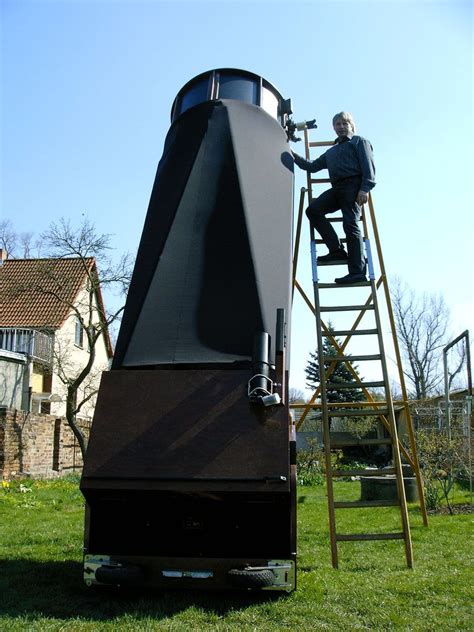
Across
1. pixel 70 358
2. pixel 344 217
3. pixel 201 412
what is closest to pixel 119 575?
pixel 201 412

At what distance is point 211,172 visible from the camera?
18.9ft

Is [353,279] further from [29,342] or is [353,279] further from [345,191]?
[29,342]

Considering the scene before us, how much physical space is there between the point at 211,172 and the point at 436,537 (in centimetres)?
477

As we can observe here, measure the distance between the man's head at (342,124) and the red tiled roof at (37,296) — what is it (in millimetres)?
15595

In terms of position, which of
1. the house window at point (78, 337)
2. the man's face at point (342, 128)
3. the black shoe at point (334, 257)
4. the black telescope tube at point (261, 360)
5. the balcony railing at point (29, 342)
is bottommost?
the black telescope tube at point (261, 360)

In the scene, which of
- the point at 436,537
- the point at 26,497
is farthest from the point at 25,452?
the point at 436,537

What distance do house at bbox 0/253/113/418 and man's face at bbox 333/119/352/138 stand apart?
43.0 ft

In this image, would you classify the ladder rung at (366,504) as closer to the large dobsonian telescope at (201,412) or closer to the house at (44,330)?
the large dobsonian telescope at (201,412)

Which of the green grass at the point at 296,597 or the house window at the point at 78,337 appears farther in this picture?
the house window at the point at 78,337

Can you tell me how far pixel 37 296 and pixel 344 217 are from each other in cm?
1943

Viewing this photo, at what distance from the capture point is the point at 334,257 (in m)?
6.68

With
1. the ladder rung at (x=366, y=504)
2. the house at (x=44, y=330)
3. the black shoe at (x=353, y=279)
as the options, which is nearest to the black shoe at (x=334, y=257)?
the black shoe at (x=353, y=279)

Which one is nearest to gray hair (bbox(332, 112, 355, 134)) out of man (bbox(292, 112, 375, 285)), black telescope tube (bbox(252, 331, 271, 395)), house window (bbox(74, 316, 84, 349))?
man (bbox(292, 112, 375, 285))

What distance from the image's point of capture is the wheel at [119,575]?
13.7ft
